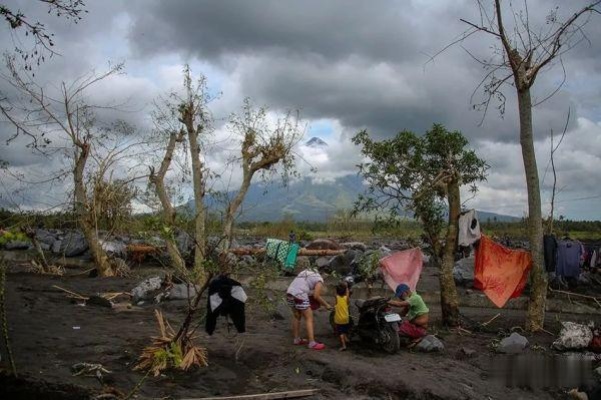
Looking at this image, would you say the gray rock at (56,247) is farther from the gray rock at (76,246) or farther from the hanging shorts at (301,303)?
the hanging shorts at (301,303)

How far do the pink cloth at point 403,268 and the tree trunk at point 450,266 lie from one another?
0.98 m

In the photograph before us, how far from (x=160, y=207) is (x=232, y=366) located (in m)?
10.5

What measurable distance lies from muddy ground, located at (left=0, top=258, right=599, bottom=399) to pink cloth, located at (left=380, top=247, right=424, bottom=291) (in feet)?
4.71

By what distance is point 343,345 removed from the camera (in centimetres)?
927

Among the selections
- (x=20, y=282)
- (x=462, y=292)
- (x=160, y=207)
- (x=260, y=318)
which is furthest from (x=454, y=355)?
(x=20, y=282)

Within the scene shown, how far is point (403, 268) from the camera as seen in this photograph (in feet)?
41.0

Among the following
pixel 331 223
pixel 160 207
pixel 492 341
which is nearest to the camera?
pixel 492 341

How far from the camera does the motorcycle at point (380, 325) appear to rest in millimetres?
9086

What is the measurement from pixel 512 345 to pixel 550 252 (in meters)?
2.32

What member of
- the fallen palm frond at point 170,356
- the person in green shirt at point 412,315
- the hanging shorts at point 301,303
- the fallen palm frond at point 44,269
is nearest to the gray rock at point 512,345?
the person in green shirt at point 412,315

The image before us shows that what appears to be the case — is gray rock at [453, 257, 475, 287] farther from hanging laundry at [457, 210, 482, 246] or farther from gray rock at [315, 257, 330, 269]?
hanging laundry at [457, 210, 482, 246]

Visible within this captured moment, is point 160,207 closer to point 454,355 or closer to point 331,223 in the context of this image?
point 454,355

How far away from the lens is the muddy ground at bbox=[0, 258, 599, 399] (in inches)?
273

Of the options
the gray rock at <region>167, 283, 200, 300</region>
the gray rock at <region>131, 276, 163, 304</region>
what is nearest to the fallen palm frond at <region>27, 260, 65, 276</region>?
the gray rock at <region>131, 276, 163, 304</region>
